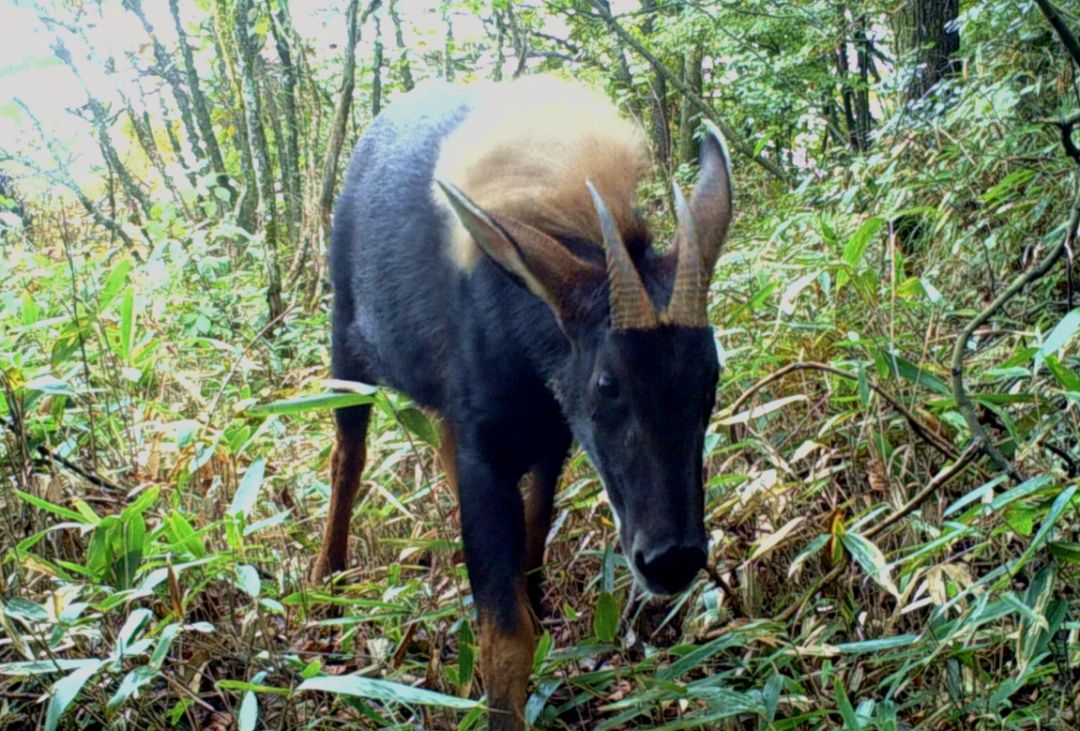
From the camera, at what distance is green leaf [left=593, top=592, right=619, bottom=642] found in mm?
3193

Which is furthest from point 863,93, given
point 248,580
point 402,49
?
point 248,580

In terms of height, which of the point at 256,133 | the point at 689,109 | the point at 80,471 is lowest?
the point at 80,471

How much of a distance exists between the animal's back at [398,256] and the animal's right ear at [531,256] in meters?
0.65

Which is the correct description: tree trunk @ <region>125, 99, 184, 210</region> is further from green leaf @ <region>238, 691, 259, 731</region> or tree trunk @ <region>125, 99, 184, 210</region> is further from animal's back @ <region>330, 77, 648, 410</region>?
green leaf @ <region>238, 691, 259, 731</region>

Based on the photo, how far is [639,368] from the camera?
282 centimetres

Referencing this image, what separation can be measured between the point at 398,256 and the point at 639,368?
157cm

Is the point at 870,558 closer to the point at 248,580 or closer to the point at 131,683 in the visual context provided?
the point at 248,580

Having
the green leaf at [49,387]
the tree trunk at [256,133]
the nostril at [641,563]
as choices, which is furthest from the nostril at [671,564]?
the tree trunk at [256,133]

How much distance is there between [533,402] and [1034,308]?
7.41 ft

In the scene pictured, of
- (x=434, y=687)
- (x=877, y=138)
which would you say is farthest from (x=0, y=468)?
(x=877, y=138)

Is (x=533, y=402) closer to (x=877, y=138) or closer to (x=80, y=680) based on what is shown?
(x=80, y=680)

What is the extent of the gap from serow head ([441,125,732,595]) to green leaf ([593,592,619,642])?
35 centimetres

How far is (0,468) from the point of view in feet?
12.7

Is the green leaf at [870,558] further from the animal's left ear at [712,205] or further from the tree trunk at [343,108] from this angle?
the tree trunk at [343,108]
